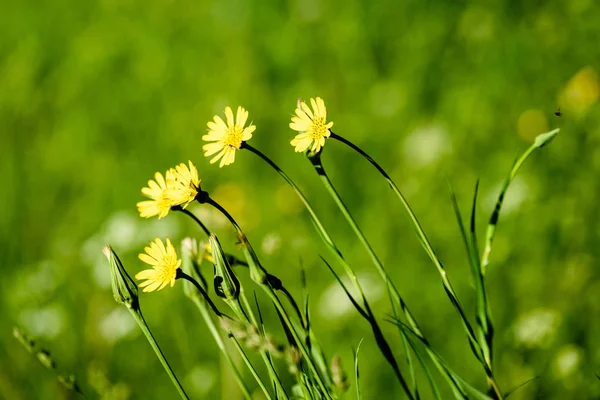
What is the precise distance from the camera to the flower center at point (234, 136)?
941 millimetres

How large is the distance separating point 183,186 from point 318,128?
201 millimetres

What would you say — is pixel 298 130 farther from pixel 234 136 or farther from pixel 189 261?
pixel 189 261

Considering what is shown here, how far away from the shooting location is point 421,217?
7.14ft

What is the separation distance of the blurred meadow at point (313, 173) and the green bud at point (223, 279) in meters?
0.16

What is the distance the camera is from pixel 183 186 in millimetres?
918

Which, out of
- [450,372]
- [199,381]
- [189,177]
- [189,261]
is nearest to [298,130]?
[189,177]

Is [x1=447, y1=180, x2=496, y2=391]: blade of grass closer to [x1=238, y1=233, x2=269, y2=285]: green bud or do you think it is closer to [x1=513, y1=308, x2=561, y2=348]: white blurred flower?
[x1=238, y1=233, x2=269, y2=285]: green bud

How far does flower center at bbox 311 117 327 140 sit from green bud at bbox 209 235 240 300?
198 millimetres

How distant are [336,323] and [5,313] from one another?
1083 mm

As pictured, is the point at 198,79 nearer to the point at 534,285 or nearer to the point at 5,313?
the point at 5,313

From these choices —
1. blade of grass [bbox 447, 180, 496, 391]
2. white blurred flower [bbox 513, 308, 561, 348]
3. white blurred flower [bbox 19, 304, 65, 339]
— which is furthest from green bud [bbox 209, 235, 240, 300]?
white blurred flower [bbox 19, 304, 65, 339]

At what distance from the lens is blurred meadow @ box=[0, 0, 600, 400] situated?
1.78 m

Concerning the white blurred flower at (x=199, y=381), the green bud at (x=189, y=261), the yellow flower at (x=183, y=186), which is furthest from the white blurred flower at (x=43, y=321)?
the yellow flower at (x=183, y=186)

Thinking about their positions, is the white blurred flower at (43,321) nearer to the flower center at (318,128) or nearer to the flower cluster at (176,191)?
the flower cluster at (176,191)
